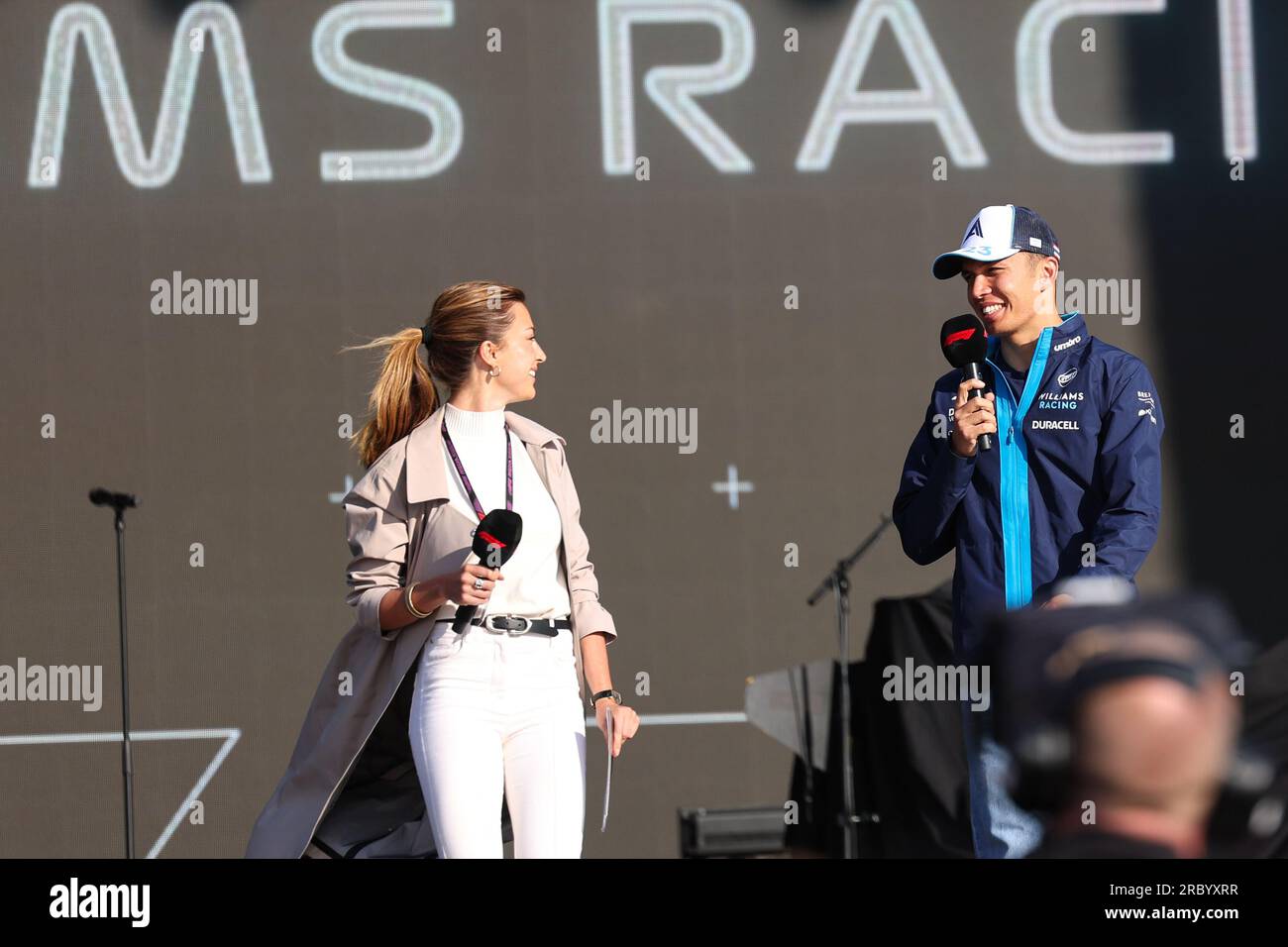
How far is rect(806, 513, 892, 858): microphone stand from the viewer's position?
5.76 metres

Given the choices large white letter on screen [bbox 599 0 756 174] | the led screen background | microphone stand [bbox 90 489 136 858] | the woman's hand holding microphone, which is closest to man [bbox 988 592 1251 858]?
the woman's hand holding microphone

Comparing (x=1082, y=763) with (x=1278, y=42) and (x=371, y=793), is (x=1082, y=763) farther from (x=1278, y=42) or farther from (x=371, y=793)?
(x=1278, y=42)

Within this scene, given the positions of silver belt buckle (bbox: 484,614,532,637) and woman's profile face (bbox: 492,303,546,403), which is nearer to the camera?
silver belt buckle (bbox: 484,614,532,637)

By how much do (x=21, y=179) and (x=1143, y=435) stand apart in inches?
184

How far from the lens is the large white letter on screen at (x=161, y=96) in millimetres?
6090

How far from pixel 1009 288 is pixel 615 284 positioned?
305 cm

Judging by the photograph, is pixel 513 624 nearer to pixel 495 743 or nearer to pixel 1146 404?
pixel 495 743

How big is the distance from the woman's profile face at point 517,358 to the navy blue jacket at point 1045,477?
957mm

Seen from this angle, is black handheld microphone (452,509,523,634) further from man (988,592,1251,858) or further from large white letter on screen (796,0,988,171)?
large white letter on screen (796,0,988,171)

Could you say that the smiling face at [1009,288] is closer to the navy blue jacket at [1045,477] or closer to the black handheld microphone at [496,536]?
the navy blue jacket at [1045,477]

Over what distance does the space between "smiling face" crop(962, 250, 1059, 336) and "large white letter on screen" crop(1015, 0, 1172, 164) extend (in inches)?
119

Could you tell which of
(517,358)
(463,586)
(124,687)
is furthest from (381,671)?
(124,687)

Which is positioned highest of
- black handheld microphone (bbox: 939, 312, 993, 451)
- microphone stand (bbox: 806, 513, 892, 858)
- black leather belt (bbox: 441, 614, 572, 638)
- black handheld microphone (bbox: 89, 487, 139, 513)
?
black handheld microphone (bbox: 939, 312, 993, 451)

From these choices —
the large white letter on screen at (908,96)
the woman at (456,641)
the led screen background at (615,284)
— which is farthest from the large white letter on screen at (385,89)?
the woman at (456,641)
